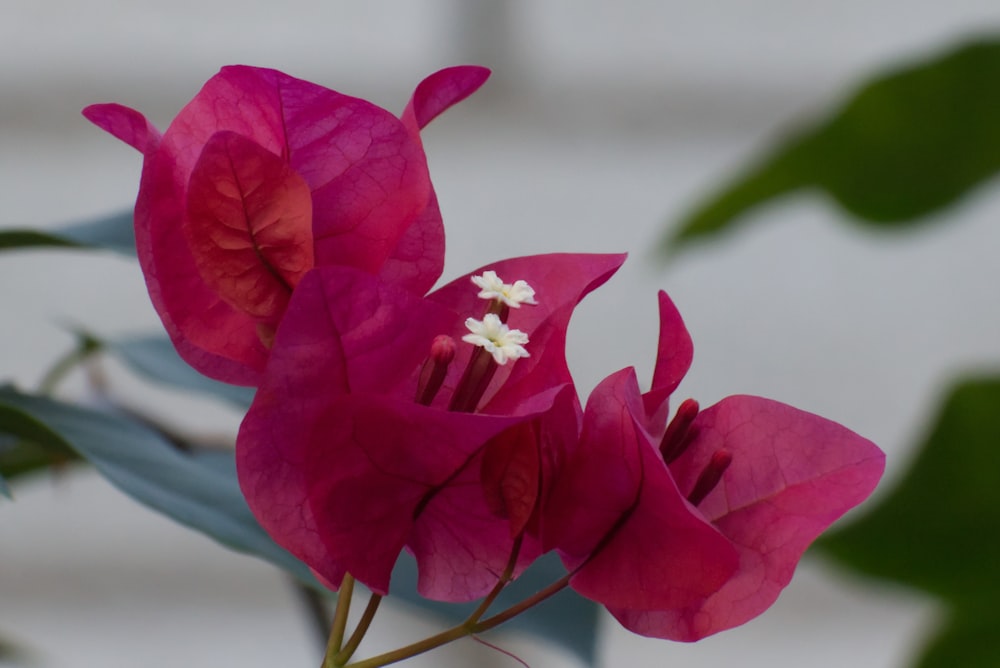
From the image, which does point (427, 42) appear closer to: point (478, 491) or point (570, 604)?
point (570, 604)

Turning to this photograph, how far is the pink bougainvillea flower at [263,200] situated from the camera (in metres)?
0.22

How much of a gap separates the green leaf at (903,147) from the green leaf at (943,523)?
6.4 inches

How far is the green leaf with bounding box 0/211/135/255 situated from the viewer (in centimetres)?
34

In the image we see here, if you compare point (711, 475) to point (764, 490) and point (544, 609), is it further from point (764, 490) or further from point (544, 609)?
point (544, 609)

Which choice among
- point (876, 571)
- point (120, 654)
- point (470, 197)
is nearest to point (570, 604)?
point (876, 571)

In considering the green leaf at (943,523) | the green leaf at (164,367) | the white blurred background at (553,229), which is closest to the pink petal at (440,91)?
the green leaf at (164,367)

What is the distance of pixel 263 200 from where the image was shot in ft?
0.71

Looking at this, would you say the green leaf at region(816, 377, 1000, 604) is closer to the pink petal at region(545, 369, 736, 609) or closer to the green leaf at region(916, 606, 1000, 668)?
the green leaf at region(916, 606, 1000, 668)

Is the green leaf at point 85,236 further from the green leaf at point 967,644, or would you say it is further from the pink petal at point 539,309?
the green leaf at point 967,644

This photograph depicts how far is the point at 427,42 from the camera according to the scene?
1.39 m

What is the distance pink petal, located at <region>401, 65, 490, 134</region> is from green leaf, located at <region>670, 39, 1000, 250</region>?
0.57 m

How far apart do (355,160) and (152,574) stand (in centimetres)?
126

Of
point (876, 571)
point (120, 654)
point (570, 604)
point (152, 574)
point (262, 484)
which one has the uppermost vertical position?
point (262, 484)

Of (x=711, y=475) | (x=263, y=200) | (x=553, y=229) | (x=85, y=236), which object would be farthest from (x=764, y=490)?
(x=553, y=229)
